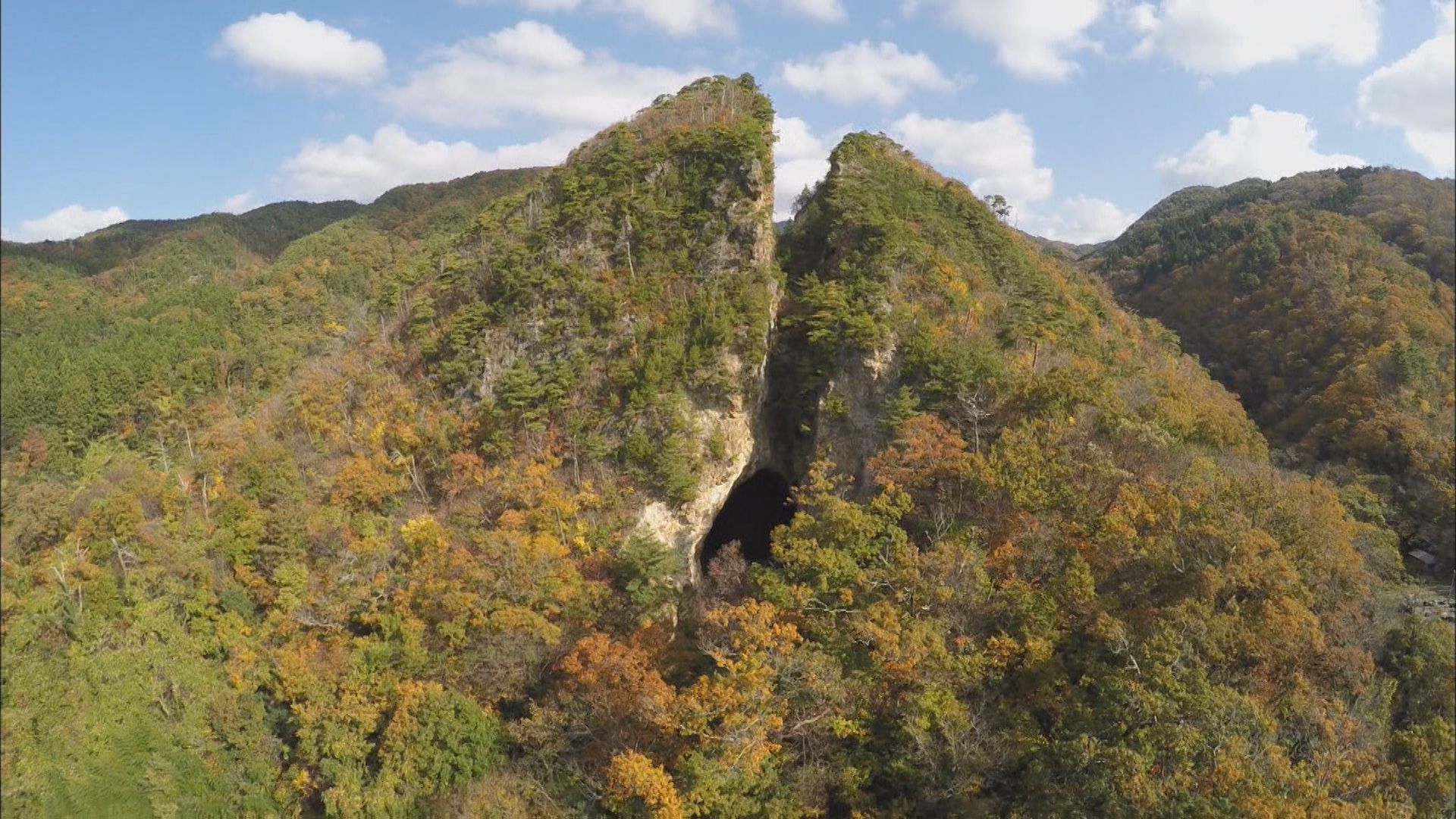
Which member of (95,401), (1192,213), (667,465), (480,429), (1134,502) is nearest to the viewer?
(1134,502)

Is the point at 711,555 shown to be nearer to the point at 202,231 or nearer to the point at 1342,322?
the point at 1342,322

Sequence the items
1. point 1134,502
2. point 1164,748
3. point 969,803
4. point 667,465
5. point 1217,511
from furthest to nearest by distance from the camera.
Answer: point 667,465 < point 1134,502 < point 1217,511 < point 969,803 < point 1164,748

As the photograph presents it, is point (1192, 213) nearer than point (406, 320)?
No

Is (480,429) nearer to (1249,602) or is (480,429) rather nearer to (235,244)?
(1249,602)

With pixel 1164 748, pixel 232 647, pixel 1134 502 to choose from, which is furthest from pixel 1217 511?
pixel 232 647

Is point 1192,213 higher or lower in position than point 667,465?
higher

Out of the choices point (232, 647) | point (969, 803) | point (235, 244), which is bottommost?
point (232, 647)

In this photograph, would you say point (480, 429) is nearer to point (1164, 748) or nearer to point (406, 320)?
point (406, 320)

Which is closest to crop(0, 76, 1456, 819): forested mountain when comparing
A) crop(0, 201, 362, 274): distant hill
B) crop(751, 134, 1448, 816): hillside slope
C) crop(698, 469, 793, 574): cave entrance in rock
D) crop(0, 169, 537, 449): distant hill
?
crop(751, 134, 1448, 816): hillside slope
